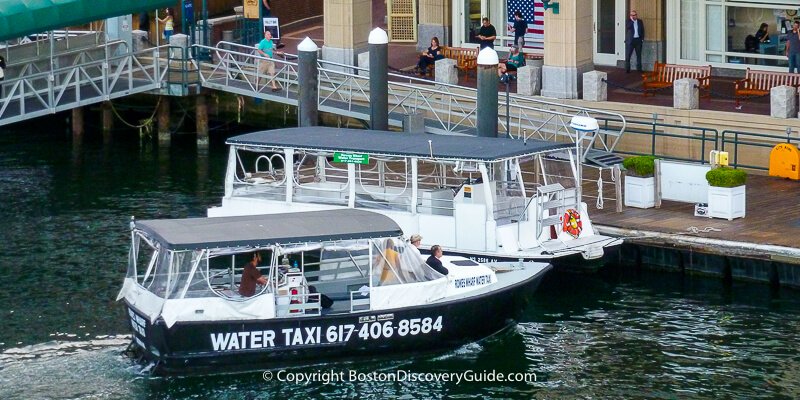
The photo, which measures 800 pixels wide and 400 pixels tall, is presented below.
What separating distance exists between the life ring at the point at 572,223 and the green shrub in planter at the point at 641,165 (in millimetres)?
3468

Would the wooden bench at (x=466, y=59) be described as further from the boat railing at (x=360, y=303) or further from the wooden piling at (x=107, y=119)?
the boat railing at (x=360, y=303)

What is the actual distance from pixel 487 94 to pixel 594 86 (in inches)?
270

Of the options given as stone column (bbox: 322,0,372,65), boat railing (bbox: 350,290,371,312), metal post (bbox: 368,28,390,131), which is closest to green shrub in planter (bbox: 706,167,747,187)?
metal post (bbox: 368,28,390,131)

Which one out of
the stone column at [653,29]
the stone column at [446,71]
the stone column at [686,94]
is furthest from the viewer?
the stone column at [653,29]

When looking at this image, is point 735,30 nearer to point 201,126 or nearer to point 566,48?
point 566,48

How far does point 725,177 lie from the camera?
37312 mm

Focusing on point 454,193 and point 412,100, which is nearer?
point 454,193

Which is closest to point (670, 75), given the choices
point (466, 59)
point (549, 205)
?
point (466, 59)

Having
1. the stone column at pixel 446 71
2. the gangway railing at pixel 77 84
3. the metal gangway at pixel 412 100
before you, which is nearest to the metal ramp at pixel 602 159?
the metal gangway at pixel 412 100

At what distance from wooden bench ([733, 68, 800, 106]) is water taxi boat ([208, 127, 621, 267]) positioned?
9.73 m

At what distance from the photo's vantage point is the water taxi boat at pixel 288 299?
29844 mm

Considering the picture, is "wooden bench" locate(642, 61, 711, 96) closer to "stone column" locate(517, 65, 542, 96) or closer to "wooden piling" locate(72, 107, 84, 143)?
"stone column" locate(517, 65, 542, 96)

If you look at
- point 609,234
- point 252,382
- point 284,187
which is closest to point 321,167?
point 284,187

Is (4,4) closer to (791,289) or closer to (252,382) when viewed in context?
(252,382)
